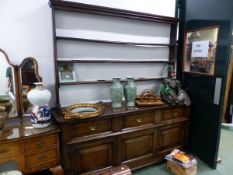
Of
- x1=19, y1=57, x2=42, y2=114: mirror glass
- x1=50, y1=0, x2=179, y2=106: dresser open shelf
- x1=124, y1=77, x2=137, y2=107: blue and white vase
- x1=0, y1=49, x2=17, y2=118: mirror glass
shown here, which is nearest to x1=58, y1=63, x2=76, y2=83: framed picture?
x1=50, y1=0, x2=179, y2=106: dresser open shelf

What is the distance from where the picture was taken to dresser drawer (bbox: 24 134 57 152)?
151cm

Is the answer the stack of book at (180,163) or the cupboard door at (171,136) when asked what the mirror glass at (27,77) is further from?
the stack of book at (180,163)

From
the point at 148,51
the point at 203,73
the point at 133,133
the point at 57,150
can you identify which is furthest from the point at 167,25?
the point at 57,150

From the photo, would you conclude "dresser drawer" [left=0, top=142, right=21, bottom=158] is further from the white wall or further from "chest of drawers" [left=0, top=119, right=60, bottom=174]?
the white wall

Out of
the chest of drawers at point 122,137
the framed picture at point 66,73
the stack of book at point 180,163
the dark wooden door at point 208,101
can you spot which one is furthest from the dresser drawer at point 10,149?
the dark wooden door at point 208,101

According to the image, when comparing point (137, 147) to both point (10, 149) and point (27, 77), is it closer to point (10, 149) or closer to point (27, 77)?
point (10, 149)

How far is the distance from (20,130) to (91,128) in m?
0.64

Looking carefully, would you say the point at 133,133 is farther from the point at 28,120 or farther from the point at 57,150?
the point at 28,120

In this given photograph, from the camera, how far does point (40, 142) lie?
155cm

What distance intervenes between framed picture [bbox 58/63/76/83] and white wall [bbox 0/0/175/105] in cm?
12

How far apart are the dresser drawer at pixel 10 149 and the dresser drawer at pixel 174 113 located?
63.3 inches

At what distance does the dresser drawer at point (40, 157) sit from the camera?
1.53 metres

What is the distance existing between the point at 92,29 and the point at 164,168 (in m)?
1.95

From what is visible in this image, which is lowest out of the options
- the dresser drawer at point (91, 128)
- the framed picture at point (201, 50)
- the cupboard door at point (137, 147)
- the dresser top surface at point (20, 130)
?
the cupboard door at point (137, 147)
